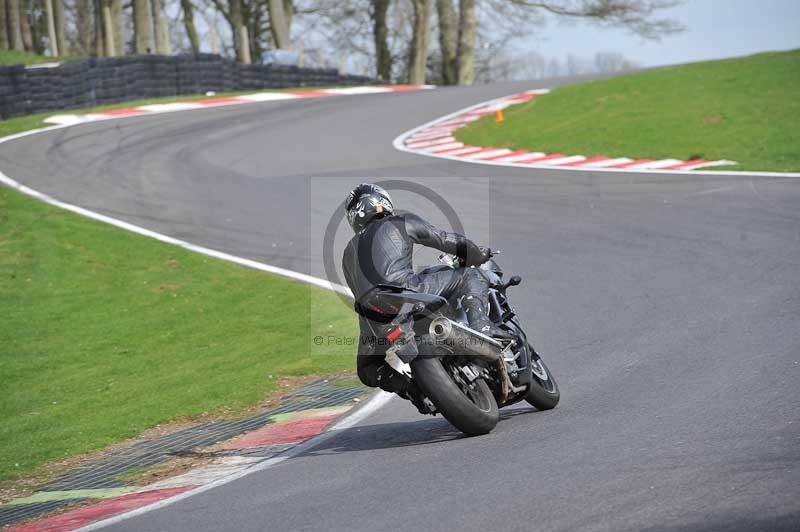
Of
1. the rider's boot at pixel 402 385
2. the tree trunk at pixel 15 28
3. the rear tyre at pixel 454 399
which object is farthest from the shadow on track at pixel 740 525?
the tree trunk at pixel 15 28

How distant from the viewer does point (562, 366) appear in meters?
8.38

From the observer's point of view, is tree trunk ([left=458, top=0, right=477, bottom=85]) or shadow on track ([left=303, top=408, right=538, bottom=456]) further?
tree trunk ([left=458, top=0, right=477, bottom=85])

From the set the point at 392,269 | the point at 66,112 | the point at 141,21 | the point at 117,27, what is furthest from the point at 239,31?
the point at 392,269

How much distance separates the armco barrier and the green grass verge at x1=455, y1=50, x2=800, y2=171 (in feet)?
35.1

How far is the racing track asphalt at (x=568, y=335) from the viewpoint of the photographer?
199 inches

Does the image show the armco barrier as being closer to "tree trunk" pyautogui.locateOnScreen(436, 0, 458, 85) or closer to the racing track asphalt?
the racing track asphalt

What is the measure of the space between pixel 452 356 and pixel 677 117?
1585 cm

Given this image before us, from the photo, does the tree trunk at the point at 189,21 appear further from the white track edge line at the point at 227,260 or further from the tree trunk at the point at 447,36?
the white track edge line at the point at 227,260

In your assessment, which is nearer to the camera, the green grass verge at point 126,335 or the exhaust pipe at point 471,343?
the exhaust pipe at point 471,343

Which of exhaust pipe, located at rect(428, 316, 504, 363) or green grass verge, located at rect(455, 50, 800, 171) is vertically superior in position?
green grass verge, located at rect(455, 50, 800, 171)

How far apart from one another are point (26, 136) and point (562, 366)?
18.0 m

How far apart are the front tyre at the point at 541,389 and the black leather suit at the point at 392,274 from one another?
0.61 metres

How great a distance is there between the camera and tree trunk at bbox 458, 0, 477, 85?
47.3 meters

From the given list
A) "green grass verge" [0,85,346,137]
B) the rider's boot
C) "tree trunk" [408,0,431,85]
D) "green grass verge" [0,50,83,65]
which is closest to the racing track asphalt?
the rider's boot
